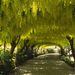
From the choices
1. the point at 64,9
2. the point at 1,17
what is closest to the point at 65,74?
the point at 64,9

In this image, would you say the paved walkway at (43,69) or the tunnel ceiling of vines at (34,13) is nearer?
the tunnel ceiling of vines at (34,13)

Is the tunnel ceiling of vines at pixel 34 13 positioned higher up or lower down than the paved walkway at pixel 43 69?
higher up

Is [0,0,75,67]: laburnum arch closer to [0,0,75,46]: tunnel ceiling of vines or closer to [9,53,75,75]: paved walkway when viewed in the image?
[0,0,75,46]: tunnel ceiling of vines

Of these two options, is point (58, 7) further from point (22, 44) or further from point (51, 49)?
point (51, 49)

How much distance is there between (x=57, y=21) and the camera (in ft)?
14.9

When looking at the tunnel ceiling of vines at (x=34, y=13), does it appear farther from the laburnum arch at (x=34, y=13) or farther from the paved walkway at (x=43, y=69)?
the paved walkway at (x=43, y=69)

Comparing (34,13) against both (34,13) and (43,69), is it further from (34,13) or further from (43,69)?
(43,69)

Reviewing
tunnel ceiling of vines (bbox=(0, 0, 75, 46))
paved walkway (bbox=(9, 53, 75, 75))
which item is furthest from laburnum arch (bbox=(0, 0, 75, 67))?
paved walkway (bbox=(9, 53, 75, 75))

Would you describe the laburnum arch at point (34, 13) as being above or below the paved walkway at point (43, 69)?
above

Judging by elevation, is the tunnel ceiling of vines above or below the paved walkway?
above

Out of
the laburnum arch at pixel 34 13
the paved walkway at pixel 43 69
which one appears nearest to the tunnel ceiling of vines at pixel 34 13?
the laburnum arch at pixel 34 13

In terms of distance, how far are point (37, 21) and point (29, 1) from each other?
5.69ft

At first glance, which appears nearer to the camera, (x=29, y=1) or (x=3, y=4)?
(x=29, y=1)

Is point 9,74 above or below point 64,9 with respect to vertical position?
below
